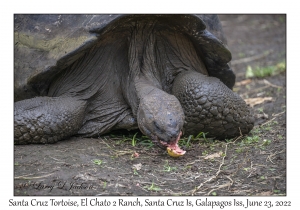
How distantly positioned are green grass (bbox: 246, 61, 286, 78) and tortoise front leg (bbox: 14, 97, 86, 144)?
158 inches

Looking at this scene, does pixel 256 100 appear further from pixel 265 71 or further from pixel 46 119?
pixel 46 119

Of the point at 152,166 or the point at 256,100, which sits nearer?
the point at 152,166

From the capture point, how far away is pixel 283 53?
9.51m

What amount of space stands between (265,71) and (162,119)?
4.32 metres

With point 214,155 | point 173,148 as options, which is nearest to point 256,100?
point 214,155

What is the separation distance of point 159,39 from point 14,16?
1.60 metres

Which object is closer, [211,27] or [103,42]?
[103,42]

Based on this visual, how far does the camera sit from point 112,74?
5.16 m

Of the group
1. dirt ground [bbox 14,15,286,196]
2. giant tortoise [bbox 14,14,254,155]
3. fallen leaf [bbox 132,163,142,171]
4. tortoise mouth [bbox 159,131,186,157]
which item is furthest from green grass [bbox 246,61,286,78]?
fallen leaf [bbox 132,163,142,171]

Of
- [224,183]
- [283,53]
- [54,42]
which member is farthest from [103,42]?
[283,53]

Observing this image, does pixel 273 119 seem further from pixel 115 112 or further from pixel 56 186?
pixel 56 186

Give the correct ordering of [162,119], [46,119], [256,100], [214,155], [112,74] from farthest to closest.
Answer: [256,100] → [112,74] → [46,119] → [214,155] → [162,119]

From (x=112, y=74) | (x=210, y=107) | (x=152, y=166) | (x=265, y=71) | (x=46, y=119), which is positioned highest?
(x=265, y=71)
